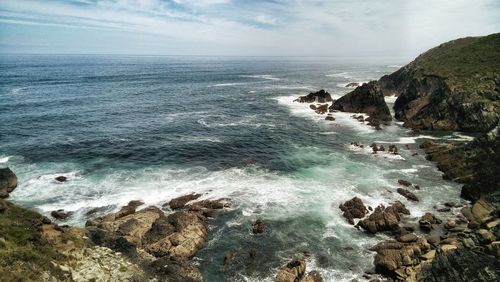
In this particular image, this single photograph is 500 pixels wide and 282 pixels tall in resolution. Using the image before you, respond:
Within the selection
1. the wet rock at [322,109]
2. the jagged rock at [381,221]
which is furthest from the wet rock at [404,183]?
the wet rock at [322,109]

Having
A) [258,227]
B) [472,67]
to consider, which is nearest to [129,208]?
[258,227]

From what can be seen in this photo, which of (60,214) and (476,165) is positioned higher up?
(476,165)

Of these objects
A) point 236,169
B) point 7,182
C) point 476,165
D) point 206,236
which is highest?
point 476,165

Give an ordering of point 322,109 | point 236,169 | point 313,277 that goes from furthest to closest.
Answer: point 322,109
point 236,169
point 313,277

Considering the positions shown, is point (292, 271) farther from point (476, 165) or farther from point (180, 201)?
point (476, 165)

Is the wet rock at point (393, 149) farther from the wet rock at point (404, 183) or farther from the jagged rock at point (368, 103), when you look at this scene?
the jagged rock at point (368, 103)

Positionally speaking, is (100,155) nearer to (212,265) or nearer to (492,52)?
(212,265)

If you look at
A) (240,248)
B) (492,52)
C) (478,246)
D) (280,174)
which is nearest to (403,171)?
(280,174)
